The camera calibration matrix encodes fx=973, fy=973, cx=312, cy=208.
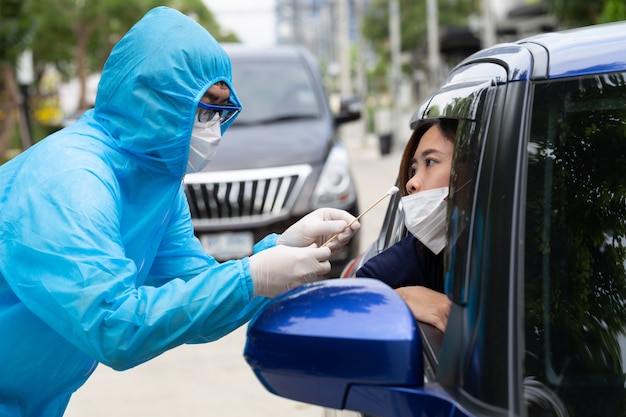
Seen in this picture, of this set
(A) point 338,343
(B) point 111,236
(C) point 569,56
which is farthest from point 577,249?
(B) point 111,236

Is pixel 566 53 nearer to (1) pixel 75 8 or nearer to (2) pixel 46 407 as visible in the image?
(2) pixel 46 407

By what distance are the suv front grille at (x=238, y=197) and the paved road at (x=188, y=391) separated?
3.64ft

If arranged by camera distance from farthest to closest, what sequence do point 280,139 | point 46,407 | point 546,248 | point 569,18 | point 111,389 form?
point 569,18 → point 280,139 → point 111,389 → point 46,407 → point 546,248

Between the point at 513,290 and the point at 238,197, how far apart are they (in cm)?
563

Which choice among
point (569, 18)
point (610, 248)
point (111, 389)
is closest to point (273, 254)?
point (610, 248)

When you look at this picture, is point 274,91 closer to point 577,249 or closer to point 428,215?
point 428,215

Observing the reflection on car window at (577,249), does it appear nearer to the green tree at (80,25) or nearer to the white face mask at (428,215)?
the white face mask at (428,215)

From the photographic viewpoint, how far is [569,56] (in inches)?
74.5

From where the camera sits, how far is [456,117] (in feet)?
6.88

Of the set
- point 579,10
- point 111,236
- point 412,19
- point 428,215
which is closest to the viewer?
point 111,236

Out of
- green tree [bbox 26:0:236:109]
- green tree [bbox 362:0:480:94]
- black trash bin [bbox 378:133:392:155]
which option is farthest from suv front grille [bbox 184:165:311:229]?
green tree [bbox 362:0:480:94]

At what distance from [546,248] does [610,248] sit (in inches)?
7.1

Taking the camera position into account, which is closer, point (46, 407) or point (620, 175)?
point (620, 175)

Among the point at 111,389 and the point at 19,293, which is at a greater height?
the point at 19,293
